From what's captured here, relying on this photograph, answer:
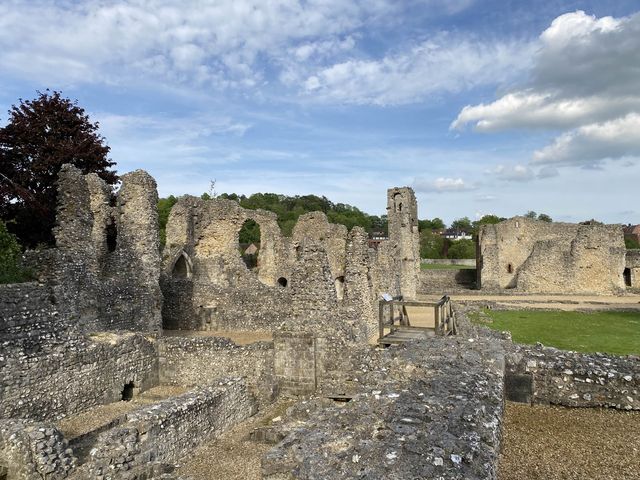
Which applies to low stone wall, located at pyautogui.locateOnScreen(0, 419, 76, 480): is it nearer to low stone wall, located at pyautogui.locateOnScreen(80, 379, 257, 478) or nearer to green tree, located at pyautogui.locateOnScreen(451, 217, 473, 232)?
low stone wall, located at pyautogui.locateOnScreen(80, 379, 257, 478)

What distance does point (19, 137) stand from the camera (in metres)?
19.0

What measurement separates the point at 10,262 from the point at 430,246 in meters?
81.3

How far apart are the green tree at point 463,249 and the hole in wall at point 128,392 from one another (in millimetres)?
70846

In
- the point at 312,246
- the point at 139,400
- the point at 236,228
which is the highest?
the point at 236,228

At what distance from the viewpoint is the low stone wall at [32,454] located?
7.40m

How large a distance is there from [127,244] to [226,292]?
5.38 m

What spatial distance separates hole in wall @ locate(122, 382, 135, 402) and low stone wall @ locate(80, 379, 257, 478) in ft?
10.5

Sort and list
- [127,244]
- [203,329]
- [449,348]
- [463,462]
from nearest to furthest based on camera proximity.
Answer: [463,462] → [449,348] → [127,244] → [203,329]

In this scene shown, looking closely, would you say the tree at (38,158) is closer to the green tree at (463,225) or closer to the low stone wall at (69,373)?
the low stone wall at (69,373)

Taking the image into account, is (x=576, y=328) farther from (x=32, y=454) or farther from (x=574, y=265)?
(x=32, y=454)

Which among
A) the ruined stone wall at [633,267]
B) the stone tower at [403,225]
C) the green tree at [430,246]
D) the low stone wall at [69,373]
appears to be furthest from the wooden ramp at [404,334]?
the green tree at [430,246]

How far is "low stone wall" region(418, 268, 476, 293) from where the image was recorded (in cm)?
4353

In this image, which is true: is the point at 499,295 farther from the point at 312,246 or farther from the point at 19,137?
the point at 19,137

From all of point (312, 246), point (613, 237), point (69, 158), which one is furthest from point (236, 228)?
point (613, 237)
